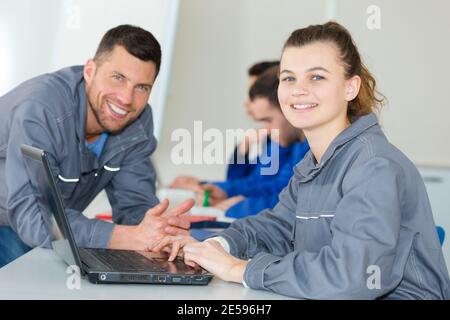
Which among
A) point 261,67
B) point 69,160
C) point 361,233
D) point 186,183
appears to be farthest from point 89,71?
point 261,67

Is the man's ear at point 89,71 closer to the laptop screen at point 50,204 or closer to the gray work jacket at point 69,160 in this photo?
the gray work jacket at point 69,160

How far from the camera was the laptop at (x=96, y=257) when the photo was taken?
4.34 ft

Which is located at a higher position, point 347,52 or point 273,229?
point 347,52

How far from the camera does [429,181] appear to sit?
4.20 m

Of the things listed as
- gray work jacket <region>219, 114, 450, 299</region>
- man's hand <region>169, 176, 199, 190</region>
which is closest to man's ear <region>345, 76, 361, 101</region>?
gray work jacket <region>219, 114, 450, 299</region>

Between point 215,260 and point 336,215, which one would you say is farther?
point 215,260

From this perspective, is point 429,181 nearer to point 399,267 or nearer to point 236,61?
point 236,61

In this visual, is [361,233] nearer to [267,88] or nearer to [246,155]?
[267,88]

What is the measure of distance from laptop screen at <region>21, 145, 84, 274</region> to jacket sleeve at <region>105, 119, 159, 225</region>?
612mm

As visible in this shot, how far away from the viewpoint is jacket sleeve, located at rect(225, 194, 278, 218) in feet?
8.97

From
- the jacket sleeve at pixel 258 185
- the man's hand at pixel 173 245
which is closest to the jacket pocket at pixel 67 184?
the man's hand at pixel 173 245

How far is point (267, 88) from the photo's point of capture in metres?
3.22

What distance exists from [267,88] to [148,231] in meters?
1.55
